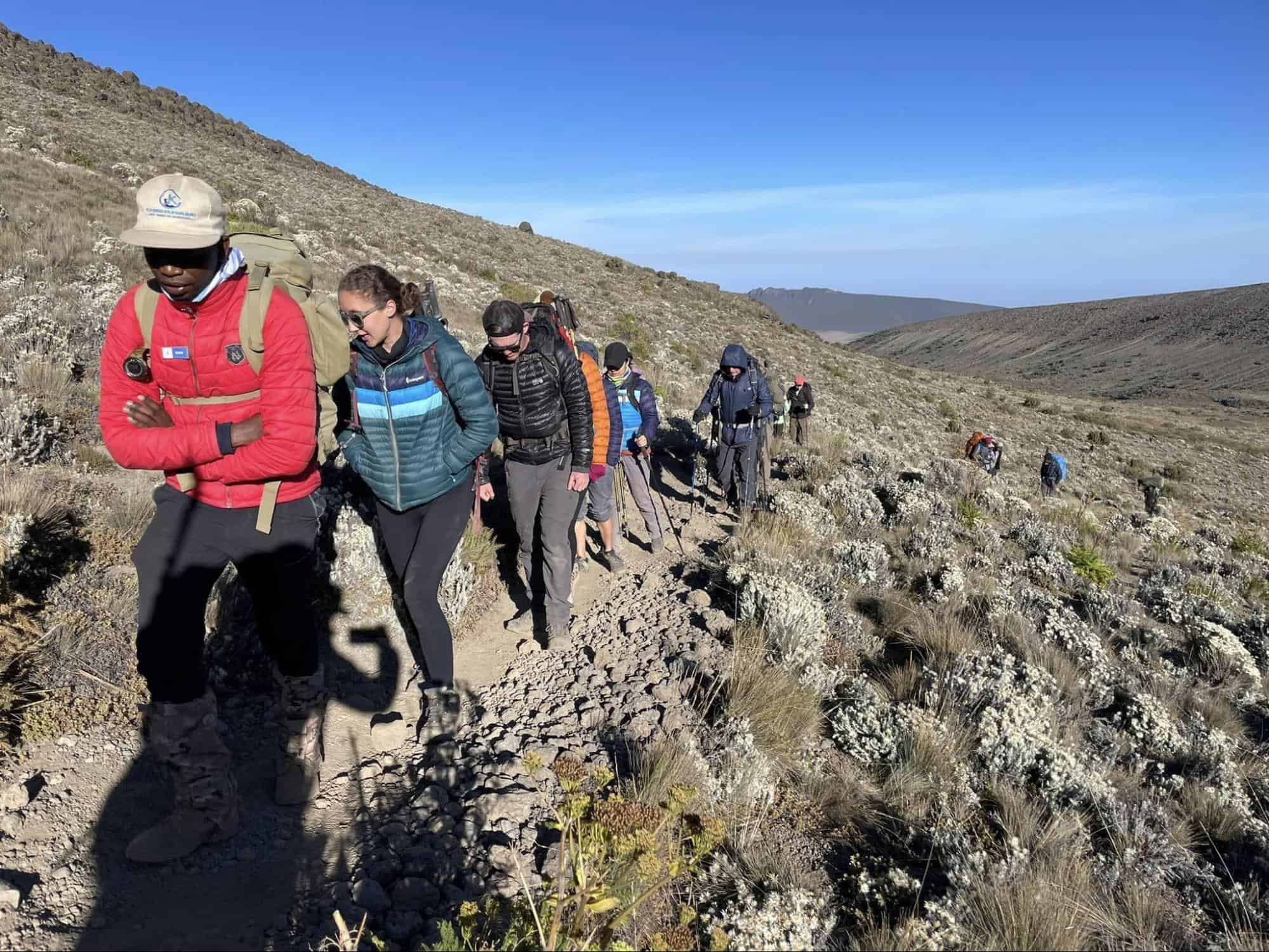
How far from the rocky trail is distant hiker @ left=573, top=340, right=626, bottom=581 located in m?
1.27

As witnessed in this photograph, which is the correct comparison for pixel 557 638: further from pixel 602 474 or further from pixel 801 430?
pixel 801 430

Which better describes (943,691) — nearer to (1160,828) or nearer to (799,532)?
(1160,828)

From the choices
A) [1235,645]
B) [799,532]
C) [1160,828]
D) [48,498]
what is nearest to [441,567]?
[48,498]

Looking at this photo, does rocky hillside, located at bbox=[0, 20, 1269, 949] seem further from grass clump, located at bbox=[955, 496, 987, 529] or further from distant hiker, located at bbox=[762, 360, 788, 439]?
distant hiker, located at bbox=[762, 360, 788, 439]

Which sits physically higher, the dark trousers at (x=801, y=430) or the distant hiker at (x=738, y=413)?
the distant hiker at (x=738, y=413)

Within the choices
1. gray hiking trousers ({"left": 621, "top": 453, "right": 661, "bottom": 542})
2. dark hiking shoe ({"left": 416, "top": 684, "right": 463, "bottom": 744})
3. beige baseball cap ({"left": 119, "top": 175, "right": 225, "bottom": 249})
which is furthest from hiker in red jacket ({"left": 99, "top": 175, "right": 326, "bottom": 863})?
gray hiking trousers ({"left": 621, "top": 453, "right": 661, "bottom": 542})

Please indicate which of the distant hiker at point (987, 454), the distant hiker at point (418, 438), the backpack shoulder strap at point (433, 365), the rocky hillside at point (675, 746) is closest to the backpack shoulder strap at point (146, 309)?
the distant hiker at point (418, 438)

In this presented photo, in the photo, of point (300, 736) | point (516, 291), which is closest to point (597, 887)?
point (300, 736)

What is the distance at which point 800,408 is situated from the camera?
38.4 ft

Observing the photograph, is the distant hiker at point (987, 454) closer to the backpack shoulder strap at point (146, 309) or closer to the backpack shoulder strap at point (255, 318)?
the backpack shoulder strap at point (255, 318)

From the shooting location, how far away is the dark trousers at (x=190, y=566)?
89.8 inches

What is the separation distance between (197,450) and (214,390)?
0.23 meters

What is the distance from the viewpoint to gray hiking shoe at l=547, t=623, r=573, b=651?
14.3 ft

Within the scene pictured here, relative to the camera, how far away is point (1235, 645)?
5.37 meters
